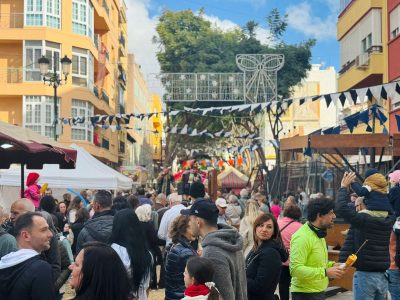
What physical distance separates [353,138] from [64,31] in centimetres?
2698

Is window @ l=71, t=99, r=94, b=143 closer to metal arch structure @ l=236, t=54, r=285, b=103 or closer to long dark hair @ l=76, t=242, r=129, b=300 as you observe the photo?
metal arch structure @ l=236, t=54, r=285, b=103

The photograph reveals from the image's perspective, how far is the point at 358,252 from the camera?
22.9 feet

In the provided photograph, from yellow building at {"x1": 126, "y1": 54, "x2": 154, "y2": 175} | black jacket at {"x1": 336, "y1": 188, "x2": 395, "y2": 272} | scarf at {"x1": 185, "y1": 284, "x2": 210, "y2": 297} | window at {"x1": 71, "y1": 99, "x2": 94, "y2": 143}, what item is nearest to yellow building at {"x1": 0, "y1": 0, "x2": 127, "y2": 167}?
window at {"x1": 71, "y1": 99, "x2": 94, "y2": 143}

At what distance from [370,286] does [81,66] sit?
33829 millimetres

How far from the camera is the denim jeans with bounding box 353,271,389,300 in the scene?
698 cm

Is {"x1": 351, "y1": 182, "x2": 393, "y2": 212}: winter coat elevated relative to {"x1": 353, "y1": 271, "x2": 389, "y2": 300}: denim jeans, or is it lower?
elevated

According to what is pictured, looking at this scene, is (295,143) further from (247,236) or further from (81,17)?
(81,17)

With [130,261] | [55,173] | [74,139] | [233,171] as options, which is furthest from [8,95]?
[130,261]

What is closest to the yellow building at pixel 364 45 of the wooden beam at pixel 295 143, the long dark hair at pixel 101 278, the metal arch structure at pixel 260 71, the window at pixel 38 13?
the metal arch structure at pixel 260 71

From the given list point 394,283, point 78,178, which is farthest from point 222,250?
point 78,178

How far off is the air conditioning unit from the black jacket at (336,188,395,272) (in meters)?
21.5

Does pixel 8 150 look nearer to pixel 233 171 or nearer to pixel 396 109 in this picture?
pixel 396 109

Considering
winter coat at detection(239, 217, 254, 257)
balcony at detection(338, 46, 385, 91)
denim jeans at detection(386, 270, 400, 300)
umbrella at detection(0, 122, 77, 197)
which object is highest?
balcony at detection(338, 46, 385, 91)

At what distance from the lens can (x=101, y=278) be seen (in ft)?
12.4
